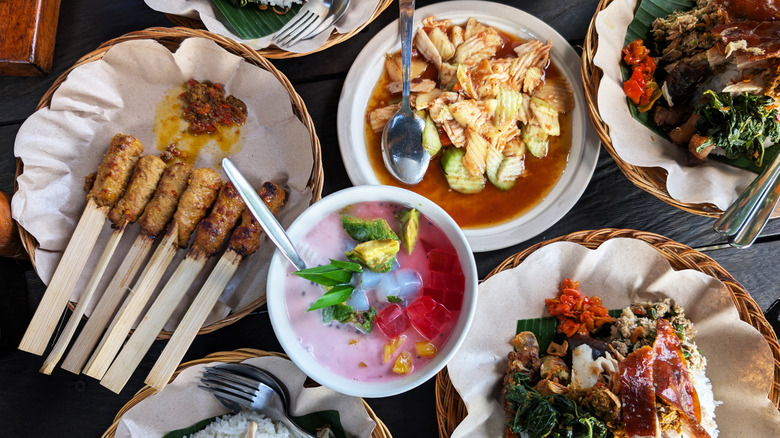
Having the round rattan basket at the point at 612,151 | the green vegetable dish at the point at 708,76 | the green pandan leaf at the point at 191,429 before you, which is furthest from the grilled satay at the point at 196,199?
the green vegetable dish at the point at 708,76

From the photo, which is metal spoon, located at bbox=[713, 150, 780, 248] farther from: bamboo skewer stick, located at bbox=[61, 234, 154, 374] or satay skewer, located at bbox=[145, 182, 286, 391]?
bamboo skewer stick, located at bbox=[61, 234, 154, 374]

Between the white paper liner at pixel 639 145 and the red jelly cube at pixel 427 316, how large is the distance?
113cm

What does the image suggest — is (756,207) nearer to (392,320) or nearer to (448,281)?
(448,281)

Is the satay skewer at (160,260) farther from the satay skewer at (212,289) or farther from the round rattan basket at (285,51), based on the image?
the round rattan basket at (285,51)

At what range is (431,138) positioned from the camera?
8.32ft

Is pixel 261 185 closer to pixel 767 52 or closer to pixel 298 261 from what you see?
pixel 298 261

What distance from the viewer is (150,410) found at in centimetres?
232

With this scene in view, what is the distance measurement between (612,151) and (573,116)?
1.02ft

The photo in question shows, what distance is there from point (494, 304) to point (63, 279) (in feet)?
6.53

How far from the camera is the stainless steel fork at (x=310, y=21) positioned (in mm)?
2436

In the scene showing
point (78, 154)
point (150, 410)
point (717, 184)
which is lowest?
point (150, 410)

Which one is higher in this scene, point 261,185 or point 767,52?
point 767,52

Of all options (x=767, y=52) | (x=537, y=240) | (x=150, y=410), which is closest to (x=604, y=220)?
(x=537, y=240)

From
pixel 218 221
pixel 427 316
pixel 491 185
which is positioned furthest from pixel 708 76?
pixel 218 221
